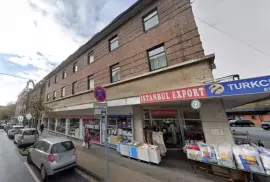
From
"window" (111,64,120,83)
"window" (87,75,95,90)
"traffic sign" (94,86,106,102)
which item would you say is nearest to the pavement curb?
"traffic sign" (94,86,106,102)

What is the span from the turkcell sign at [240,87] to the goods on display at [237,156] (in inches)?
83.9

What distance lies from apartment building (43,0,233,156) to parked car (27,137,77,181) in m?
3.78

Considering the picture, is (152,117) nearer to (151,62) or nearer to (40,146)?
(151,62)

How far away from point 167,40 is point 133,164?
737cm

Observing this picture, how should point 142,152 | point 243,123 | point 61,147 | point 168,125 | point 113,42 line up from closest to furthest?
point 61,147 → point 142,152 → point 168,125 → point 113,42 → point 243,123

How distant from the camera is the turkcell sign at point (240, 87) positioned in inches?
136

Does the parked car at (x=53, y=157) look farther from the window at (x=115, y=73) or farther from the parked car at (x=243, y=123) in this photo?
the parked car at (x=243, y=123)

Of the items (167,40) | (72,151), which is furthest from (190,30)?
(72,151)

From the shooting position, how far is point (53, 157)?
16.2ft

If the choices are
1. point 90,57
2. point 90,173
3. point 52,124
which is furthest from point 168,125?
point 52,124

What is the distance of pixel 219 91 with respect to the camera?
13.8 feet

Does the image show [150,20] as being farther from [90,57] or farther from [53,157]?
[53,157]

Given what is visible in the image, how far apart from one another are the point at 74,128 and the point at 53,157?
32.1 ft

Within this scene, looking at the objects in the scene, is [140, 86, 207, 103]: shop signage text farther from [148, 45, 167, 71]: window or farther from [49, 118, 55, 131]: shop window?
[49, 118, 55, 131]: shop window
